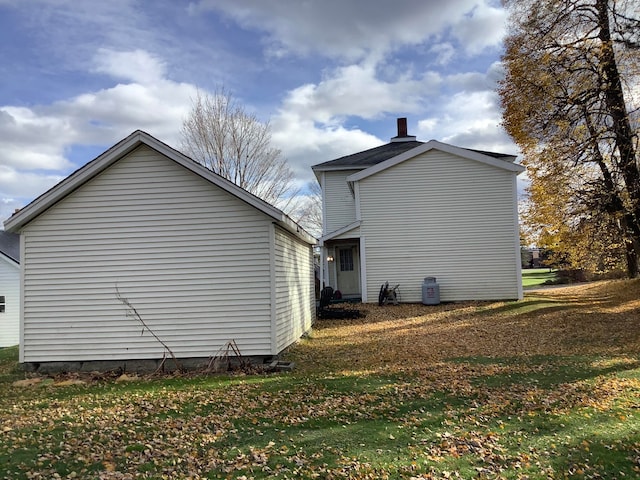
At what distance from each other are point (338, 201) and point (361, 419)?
18807 mm

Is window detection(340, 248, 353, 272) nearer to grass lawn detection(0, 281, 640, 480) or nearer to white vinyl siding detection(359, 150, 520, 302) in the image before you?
white vinyl siding detection(359, 150, 520, 302)

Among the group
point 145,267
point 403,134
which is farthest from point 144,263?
point 403,134

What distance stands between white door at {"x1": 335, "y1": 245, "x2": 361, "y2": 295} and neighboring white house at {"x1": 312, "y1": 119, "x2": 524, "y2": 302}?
2.98 m

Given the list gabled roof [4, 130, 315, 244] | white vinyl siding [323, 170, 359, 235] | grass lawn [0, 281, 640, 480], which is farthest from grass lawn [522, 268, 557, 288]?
gabled roof [4, 130, 315, 244]

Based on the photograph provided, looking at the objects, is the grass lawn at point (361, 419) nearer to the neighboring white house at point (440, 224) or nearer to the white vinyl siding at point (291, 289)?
the white vinyl siding at point (291, 289)

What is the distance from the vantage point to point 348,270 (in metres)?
22.9

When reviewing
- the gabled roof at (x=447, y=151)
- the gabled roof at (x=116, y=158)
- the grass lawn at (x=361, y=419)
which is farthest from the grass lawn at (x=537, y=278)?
the gabled roof at (x=116, y=158)

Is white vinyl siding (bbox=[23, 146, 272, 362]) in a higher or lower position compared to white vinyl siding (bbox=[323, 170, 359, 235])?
lower

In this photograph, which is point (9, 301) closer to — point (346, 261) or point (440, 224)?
point (346, 261)

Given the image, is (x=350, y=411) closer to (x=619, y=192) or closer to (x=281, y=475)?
(x=281, y=475)

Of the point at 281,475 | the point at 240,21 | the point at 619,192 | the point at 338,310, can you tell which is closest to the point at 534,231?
the point at 619,192

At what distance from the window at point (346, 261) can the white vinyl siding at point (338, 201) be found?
77.9 inches

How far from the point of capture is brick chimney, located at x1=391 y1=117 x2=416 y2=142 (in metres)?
28.2

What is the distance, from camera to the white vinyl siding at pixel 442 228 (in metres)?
18.8
